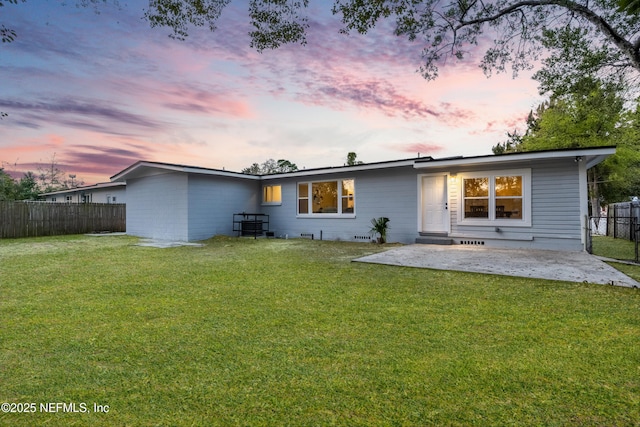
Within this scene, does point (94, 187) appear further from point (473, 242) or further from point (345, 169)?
point (473, 242)

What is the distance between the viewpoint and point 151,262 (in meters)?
7.36

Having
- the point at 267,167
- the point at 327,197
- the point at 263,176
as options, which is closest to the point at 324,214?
the point at 327,197

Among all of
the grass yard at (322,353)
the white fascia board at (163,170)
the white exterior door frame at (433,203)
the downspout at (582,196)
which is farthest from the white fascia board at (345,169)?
the grass yard at (322,353)

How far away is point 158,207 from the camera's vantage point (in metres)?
13.9

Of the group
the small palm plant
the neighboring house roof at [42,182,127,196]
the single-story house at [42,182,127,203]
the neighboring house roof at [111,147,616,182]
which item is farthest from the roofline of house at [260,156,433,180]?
the neighboring house roof at [42,182,127,196]

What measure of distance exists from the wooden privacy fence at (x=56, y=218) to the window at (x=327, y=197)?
34.9 ft

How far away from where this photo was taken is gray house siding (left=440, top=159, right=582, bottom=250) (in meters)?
8.69

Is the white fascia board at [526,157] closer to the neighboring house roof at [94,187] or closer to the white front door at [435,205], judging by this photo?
the white front door at [435,205]

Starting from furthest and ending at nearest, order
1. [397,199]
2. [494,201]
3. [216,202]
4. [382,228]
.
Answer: [216,202] < [397,199] < [382,228] < [494,201]

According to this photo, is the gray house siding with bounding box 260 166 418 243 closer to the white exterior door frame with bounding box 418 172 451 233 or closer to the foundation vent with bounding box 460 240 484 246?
the white exterior door frame with bounding box 418 172 451 233

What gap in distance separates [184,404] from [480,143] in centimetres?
1946

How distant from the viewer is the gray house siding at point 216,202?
12.6m

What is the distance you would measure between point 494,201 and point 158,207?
12543 mm

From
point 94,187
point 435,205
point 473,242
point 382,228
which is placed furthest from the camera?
point 94,187
